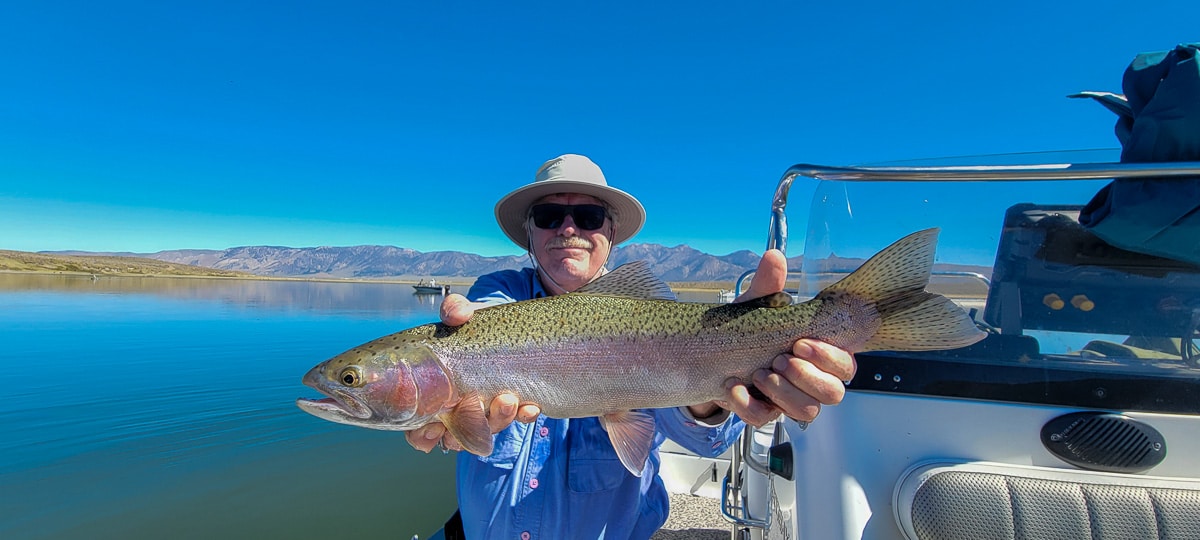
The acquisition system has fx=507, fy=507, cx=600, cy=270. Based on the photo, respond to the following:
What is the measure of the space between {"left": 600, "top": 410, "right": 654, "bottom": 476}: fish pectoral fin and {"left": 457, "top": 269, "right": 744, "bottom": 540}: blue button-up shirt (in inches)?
14.2

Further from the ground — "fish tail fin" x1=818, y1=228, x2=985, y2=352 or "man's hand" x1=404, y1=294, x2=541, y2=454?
"fish tail fin" x1=818, y1=228, x2=985, y2=352

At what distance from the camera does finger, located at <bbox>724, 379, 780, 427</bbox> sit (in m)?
2.73

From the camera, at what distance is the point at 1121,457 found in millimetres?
2416

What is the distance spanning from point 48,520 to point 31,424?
6.24 meters

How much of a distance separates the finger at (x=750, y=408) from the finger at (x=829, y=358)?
0.35m

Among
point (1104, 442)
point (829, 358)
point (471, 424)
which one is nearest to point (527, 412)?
point (471, 424)

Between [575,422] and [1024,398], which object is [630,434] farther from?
[1024,398]

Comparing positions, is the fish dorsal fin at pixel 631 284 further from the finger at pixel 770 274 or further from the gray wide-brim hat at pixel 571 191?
the gray wide-brim hat at pixel 571 191

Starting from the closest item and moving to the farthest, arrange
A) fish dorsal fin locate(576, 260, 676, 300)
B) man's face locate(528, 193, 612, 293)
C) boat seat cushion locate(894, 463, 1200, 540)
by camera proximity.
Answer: boat seat cushion locate(894, 463, 1200, 540) < fish dorsal fin locate(576, 260, 676, 300) < man's face locate(528, 193, 612, 293)

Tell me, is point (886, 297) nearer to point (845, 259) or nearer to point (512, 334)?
point (845, 259)

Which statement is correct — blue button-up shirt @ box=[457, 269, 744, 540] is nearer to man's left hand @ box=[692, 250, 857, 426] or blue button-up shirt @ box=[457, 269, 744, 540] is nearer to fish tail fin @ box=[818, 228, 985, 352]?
man's left hand @ box=[692, 250, 857, 426]

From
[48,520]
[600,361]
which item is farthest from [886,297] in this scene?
[48,520]

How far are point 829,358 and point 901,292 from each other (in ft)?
1.80

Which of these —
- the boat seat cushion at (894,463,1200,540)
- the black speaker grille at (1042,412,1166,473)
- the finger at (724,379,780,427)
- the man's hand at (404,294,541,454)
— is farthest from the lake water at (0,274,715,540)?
the black speaker grille at (1042,412,1166,473)
